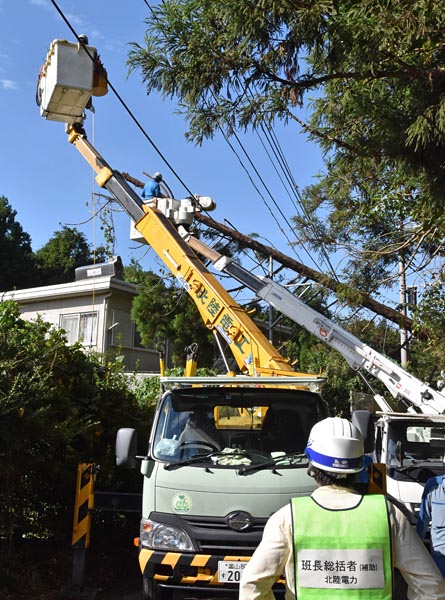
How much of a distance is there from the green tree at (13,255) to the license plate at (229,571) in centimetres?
3185

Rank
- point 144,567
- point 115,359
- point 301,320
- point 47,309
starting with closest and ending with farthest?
point 144,567 < point 115,359 < point 301,320 < point 47,309

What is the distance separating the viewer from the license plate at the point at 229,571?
515 centimetres

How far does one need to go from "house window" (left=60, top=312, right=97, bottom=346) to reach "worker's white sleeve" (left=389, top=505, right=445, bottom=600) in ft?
59.2

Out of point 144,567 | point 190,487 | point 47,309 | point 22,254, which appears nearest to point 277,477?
point 190,487

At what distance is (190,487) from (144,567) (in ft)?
2.39

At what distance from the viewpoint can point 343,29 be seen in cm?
575

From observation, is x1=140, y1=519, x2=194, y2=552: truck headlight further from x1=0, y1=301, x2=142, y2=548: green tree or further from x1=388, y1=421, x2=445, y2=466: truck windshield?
x1=388, y1=421, x2=445, y2=466: truck windshield

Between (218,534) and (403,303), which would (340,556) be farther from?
(403,303)

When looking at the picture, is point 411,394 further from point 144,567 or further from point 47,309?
point 47,309

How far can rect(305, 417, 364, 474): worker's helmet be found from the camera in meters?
2.86

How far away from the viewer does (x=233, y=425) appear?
6477 millimetres

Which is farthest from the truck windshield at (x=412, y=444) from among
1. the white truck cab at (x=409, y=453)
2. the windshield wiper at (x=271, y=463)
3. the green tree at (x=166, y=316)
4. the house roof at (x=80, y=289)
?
the house roof at (x=80, y=289)

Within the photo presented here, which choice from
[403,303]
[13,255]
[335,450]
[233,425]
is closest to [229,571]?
[233,425]

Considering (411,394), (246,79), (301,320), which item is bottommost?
(411,394)
